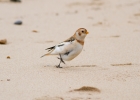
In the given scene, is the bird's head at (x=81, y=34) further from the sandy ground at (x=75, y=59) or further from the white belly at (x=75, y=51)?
the sandy ground at (x=75, y=59)

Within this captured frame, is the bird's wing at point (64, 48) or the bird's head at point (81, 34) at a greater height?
the bird's head at point (81, 34)

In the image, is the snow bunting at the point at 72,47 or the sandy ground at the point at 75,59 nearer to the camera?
the sandy ground at the point at 75,59

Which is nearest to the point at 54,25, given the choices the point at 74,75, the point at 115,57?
the point at 115,57

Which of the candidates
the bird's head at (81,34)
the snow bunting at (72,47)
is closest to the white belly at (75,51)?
the snow bunting at (72,47)

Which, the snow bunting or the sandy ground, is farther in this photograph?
the snow bunting

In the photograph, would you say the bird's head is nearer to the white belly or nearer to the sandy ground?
the white belly

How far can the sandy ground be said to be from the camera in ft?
15.5

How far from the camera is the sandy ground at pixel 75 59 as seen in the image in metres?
4.73

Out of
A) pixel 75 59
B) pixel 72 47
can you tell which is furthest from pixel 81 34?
pixel 75 59

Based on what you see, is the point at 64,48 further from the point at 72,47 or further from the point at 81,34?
the point at 81,34

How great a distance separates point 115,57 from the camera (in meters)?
6.47

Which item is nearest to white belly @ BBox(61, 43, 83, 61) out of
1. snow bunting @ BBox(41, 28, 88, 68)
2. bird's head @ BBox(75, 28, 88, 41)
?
snow bunting @ BBox(41, 28, 88, 68)

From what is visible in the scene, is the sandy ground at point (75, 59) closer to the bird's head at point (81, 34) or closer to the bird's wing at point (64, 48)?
the bird's wing at point (64, 48)

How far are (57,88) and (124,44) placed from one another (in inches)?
113
